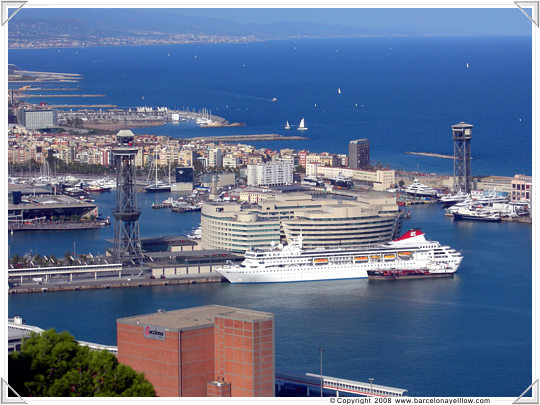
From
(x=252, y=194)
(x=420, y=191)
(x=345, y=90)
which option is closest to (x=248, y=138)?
(x=420, y=191)

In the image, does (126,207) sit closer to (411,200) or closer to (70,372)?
(411,200)

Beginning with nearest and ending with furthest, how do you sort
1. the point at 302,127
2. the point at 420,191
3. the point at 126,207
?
1. the point at 126,207
2. the point at 420,191
3. the point at 302,127

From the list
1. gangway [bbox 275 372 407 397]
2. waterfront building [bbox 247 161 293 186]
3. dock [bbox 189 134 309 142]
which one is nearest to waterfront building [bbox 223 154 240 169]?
waterfront building [bbox 247 161 293 186]

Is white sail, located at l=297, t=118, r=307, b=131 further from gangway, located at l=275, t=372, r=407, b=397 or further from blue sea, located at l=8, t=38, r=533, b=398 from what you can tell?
gangway, located at l=275, t=372, r=407, b=397

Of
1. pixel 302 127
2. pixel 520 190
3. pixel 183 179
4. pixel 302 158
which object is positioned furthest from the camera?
pixel 302 127

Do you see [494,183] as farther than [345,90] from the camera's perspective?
No

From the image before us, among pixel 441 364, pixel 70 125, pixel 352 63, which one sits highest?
pixel 352 63

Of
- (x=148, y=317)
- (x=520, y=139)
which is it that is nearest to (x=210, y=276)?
(x=148, y=317)

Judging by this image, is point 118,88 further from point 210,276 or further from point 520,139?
point 210,276
